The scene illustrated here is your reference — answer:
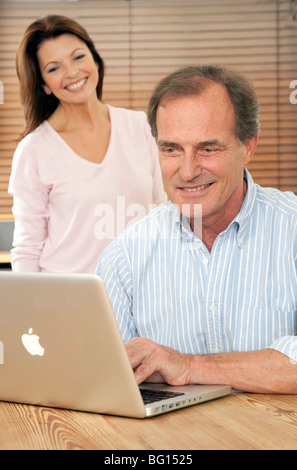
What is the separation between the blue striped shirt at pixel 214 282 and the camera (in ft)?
5.16

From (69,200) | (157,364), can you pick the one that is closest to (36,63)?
(69,200)

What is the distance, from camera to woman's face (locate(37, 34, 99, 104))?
226 centimetres

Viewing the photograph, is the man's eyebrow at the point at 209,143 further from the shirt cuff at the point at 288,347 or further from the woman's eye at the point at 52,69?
the woman's eye at the point at 52,69

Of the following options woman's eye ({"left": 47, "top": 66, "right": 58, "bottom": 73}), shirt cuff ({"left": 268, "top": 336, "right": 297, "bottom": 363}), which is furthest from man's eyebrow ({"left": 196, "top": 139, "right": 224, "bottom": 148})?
woman's eye ({"left": 47, "top": 66, "right": 58, "bottom": 73})

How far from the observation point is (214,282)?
62.4 inches

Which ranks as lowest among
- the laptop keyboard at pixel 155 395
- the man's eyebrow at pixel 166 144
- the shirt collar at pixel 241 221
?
the laptop keyboard at pixel 155 395

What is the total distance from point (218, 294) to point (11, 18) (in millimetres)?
3275

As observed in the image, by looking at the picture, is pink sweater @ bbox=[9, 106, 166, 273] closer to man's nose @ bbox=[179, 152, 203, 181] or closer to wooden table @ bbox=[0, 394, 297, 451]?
man's nose @ bbox=[179, 152, 203, 181]

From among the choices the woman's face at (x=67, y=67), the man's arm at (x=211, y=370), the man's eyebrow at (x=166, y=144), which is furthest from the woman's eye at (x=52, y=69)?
the man's arm at (x=211, y=370)

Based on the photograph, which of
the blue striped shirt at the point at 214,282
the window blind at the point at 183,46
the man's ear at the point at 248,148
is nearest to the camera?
the blue striped shirt at the point at 214,282

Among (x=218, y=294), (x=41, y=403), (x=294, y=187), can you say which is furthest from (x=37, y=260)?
(x=294, y=187)

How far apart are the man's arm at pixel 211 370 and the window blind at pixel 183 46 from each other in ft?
10.5

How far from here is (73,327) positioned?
3.50ft

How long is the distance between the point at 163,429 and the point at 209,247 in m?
0.70
